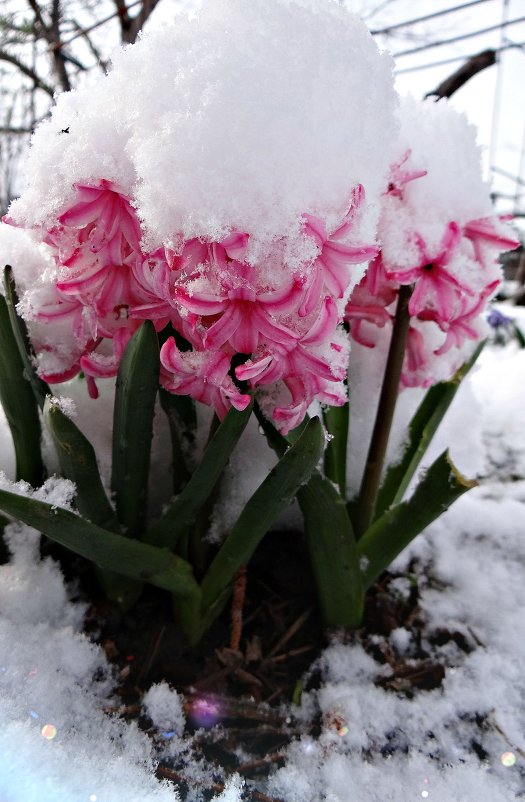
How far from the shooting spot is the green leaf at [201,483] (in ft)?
1.98

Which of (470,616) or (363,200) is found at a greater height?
(363,200)

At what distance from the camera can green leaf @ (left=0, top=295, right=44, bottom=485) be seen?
685 mm

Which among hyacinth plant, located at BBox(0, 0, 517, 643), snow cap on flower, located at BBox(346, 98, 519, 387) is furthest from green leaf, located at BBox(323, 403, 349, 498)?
snow cap on flower, located at BBox(346, 98, 519, 387)

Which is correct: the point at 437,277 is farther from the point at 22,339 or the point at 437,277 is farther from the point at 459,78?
the point at 459,78

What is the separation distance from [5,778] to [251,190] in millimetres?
558

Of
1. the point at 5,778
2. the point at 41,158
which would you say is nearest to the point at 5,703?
the point at 5,778

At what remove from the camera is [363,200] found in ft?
1.75

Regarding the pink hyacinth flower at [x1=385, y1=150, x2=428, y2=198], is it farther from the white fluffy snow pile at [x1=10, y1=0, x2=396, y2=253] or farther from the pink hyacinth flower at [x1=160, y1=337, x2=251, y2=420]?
the pink hyacinth flower at [x1=160, y1=337, x2=251, y2=420]

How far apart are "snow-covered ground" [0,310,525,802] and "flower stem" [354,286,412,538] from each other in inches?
7.4

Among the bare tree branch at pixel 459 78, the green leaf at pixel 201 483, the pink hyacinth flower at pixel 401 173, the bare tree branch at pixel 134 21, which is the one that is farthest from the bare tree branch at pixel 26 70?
the green leaf at pixel 201 483

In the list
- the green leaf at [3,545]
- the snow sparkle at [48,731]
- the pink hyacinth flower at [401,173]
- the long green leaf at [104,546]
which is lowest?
the snow sparkle at [48,731]

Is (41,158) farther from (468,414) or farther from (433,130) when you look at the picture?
(468,414)

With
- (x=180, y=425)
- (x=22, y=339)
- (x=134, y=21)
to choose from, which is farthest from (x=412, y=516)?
(x=134, y=21)

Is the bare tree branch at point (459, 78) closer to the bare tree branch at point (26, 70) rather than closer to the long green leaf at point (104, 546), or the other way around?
the long green leaf at point (104, 546)
